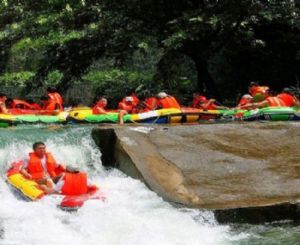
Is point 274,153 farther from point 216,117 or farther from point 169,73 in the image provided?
point 169,73

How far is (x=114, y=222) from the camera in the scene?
29.6 feet

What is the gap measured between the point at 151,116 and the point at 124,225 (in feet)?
24.0

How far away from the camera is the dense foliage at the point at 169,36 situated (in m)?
19.0

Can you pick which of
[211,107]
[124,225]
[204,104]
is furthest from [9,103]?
[124,225]

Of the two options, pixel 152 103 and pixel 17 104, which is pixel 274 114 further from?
pixel 17 104

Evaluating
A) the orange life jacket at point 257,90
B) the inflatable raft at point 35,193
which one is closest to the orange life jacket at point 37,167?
the inflatable raft at point 35,193

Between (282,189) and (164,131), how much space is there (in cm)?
328

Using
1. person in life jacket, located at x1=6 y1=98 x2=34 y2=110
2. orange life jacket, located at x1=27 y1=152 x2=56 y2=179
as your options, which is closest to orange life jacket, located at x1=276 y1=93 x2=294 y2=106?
person in life jacket, located at x1=6 y1=98 x2=34 y2=110

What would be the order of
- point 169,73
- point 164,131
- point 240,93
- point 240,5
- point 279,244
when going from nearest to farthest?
point 279,244
point 164,131
point 240,5
point 169,73
point 240,93

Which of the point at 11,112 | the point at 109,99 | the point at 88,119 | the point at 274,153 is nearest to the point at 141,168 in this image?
the point at 274,153

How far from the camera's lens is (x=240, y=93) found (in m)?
23.4

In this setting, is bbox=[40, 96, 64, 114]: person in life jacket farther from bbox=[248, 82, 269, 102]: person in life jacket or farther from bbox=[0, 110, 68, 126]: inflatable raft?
bbox=[248, 82, 269, 102]: person in life jacket

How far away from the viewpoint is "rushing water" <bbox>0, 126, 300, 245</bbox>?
27.8 ft

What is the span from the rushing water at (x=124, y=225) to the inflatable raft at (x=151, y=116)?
511 cm
